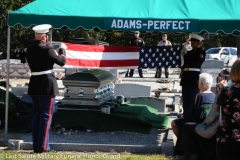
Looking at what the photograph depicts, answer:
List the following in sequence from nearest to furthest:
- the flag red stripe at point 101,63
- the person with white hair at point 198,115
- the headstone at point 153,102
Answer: the person with white hair at point 198,115
the flag red stripe at point 101,63
the headstone at point 153,102

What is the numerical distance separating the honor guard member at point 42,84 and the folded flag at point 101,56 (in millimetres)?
1875

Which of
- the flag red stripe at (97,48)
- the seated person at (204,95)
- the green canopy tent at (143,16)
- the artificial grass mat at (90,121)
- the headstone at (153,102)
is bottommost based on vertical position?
the artificial grass mat at (90,121)

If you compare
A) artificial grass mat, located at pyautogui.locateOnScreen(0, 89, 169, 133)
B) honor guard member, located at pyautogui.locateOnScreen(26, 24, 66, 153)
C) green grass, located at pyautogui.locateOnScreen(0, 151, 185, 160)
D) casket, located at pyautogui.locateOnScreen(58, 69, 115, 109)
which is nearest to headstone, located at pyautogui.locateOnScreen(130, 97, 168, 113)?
artificial grass mat, located at pyautogui.locateOnScreen(0, 89, 169, 133)

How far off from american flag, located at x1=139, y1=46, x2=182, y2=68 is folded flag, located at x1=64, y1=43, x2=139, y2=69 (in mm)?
136

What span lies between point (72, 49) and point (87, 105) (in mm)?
A: 1089

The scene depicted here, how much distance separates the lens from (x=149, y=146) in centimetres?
891

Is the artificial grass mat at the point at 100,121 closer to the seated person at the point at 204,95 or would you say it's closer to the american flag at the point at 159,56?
the american flag at the point at 159,56

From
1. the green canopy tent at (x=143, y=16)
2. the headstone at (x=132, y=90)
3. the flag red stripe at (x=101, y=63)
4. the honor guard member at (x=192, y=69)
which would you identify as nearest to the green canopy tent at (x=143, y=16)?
the green canopy tent at (x=143, y=16)

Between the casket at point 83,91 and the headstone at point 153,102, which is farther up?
the casket at point 83,91

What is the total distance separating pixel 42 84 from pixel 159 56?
10.0 ft

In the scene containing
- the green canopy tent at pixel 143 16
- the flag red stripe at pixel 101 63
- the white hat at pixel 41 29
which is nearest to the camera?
the white hat at pixel 41 29

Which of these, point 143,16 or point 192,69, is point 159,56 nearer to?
point 192,69

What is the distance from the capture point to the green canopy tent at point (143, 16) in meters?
9.15

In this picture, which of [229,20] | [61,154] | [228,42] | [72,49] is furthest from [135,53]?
[228,42]
